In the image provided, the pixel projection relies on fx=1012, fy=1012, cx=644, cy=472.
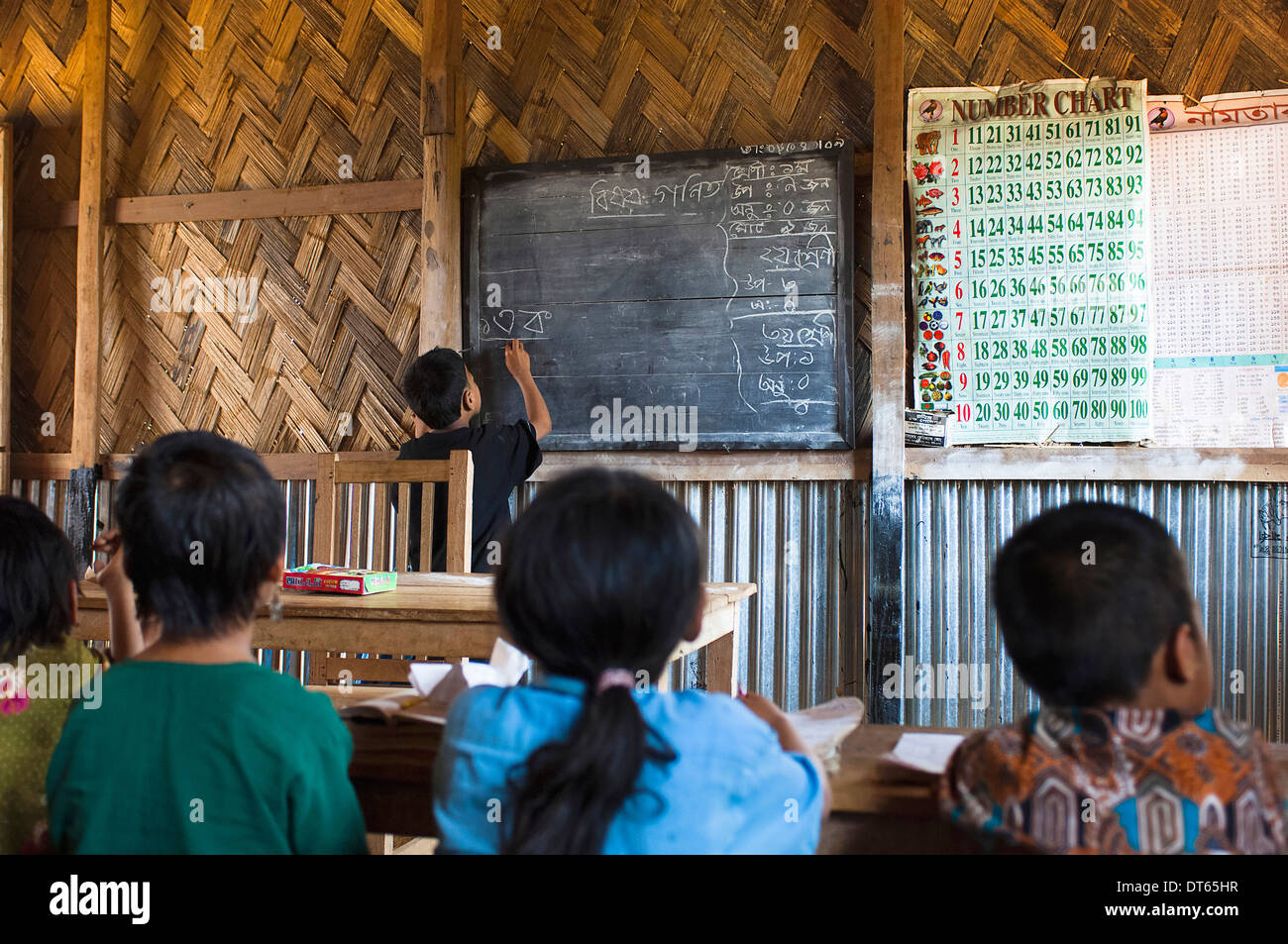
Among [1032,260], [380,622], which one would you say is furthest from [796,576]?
[380,622]

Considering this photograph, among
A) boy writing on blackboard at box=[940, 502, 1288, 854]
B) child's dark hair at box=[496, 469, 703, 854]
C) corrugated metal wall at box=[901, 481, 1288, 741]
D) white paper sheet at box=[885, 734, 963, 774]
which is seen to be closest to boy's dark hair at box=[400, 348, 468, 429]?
corrugated metal wall at box=[901, 481, 1288, 741]

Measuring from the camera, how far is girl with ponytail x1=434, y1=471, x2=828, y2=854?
101 centimetres

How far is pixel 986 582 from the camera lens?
354 centimetres

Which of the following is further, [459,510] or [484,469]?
[484,469]

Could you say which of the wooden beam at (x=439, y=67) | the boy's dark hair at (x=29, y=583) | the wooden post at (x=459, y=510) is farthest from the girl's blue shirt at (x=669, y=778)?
the wooden beam at (x=439, y=67)

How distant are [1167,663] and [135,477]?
1.27 m

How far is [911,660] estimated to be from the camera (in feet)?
11.7

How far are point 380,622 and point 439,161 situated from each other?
93.4 inches

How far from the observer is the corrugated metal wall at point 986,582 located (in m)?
3.35

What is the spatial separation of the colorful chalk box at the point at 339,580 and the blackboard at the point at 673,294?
1.58m

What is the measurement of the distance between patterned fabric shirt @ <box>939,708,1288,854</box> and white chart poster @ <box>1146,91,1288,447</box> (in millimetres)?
2715

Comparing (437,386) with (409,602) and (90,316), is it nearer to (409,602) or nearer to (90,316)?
(409,602)

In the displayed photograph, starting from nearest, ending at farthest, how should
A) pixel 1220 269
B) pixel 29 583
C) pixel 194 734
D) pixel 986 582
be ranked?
pixel 194 734 → pixel 29 583 → pixel 1220 269 → pixel 986 582

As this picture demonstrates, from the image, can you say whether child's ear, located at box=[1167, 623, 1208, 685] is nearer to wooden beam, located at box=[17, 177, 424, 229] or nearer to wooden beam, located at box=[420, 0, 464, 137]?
wooden beam, located at box=[420, 0, 464, 137]
